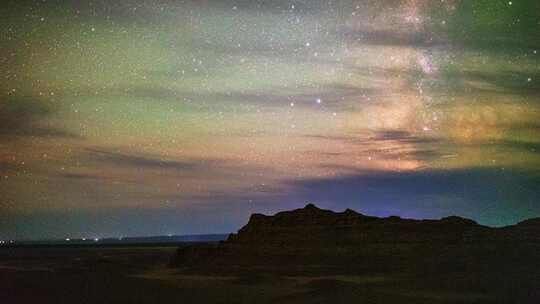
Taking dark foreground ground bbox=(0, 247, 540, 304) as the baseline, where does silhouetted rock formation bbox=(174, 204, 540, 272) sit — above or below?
above

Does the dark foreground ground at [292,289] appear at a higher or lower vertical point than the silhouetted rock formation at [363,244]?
lower

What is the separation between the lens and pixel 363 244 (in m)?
63.0

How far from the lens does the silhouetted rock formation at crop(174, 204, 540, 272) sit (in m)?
53.6

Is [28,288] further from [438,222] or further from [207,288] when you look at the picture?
[438,222]

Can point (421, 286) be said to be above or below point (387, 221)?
below

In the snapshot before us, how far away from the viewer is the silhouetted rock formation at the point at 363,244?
5359 cm

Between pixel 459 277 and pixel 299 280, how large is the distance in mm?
12346

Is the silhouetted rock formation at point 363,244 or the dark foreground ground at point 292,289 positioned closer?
the dark foreground ground at point 292,289

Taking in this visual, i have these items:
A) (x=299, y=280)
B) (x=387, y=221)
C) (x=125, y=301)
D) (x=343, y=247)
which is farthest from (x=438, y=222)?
(x=125, y=301)

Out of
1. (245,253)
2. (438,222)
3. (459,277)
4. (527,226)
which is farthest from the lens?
(245,253)

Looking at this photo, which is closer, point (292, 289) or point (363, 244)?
point (292, 289)

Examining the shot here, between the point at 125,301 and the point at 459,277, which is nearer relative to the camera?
the point at 125,301

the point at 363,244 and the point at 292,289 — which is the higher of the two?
the point at 363,244

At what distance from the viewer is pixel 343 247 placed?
2544 inches
